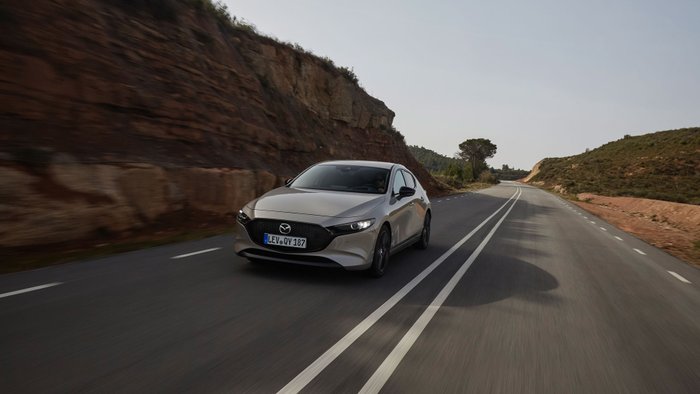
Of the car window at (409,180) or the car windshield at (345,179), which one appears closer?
the car windshield at (345,179)

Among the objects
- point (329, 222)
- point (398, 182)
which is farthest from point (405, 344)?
point (398, 182)

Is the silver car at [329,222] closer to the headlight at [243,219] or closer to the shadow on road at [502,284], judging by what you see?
the headlight at [243,219]

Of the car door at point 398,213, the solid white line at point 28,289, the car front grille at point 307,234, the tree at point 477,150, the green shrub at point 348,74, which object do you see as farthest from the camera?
the tree at point 477,150

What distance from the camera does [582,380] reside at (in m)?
→ 3.88

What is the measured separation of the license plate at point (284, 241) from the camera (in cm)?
607

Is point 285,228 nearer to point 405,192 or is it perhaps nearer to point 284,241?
point 284,241

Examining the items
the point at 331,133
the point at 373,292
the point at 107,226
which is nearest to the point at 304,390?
the point at 373,292

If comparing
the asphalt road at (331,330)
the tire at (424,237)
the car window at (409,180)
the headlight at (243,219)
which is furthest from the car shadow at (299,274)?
the tire at (424,237)

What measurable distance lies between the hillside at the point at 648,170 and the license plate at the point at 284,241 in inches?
2337

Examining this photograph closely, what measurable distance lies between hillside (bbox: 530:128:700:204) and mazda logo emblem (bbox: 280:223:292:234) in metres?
59.4

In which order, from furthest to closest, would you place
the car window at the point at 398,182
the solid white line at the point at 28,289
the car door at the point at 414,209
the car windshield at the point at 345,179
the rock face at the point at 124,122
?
the rock face at the point at 124,122 < the car door at the point at 414,209 < the car window at the point at 398,182 < the car windshield at the point at 345,179 < the solid white line at the point at 28,289

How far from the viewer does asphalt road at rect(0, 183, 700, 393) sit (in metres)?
3.52

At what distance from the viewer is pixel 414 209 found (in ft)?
29.3

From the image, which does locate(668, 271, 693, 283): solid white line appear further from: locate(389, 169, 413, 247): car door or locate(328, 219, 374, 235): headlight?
locate(328, 219, 374, 235): headlight
